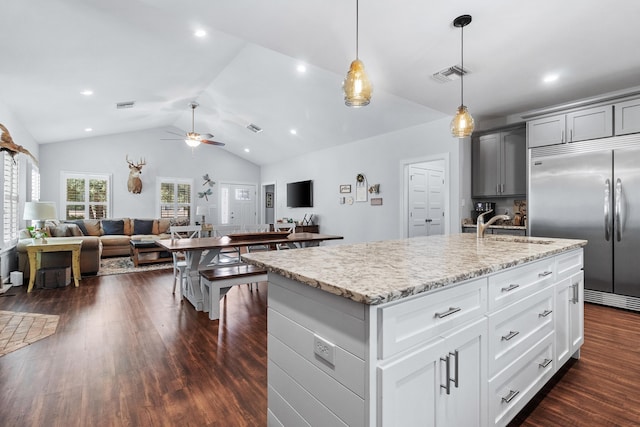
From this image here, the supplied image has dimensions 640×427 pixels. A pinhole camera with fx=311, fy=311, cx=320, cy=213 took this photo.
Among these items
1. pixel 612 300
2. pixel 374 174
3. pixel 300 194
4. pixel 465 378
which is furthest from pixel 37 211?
pixel 612 300

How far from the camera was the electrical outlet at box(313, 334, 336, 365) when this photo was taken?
1051 mm

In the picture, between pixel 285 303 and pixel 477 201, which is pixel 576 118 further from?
pixel 285 303

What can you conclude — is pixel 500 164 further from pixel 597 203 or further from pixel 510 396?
pixel 510 396

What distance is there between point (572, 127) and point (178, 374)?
4.82 m

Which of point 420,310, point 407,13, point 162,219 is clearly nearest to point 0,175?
point 162,219

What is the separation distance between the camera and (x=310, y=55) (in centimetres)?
311

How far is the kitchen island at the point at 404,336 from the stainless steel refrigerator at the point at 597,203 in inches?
101

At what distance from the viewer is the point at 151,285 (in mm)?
4668

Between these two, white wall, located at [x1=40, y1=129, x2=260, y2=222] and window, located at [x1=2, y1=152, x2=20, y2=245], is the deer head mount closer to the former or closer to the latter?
white wall, located at [x1=40, y1=129, x2=260, y2=222]

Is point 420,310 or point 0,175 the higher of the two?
point 0,175

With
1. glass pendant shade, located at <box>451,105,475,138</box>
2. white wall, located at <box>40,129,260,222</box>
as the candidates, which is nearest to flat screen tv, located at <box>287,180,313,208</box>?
white wall, located at <box>40,129,260,222</box>

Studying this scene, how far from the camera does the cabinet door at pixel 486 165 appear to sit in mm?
4621

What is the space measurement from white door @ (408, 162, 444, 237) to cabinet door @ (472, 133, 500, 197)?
112 centimetres

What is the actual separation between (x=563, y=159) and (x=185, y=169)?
28.5ft
